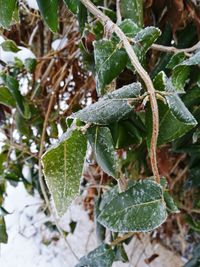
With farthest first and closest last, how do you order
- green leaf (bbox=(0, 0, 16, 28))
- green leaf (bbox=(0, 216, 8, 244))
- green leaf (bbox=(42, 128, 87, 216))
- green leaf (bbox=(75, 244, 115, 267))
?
1. green leaf (bbox=(0, 216, 8, 244))
2. green leaf (bbox=(75, 244, 115, 267))
3. green leaf (bbox=(0, 0, 16, 28))
4. green leaf (bbox=(42, 128, 87, 216))

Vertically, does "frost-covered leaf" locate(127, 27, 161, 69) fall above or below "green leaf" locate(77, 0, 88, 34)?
below

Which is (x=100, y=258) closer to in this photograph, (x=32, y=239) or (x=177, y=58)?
(x=177, y=58)

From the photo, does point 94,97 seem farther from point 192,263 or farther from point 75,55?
point 192,263

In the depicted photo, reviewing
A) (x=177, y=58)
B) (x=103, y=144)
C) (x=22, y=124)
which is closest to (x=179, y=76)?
(x=177, y=58)

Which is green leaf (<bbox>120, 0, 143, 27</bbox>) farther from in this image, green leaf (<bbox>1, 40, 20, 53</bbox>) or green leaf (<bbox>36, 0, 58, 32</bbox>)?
green leaf (<bbox>1, 40, 20, 53</bbox>)

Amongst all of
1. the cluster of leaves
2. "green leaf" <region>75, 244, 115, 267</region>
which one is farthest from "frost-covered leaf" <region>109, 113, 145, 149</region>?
"green leaf" <region>75, 244, 115, 267</region>
